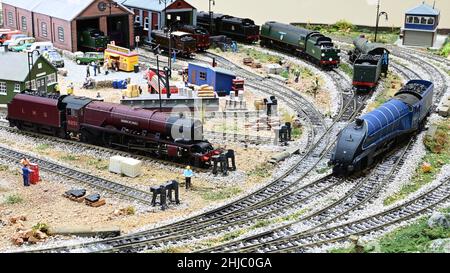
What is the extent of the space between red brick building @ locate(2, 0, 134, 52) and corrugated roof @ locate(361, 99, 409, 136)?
3310 centimetres

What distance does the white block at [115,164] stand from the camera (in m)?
31.1

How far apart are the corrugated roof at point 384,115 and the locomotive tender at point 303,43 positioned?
60.5 ft

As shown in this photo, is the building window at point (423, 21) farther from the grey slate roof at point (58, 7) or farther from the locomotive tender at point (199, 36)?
the grey slate roof at point (58, 7)

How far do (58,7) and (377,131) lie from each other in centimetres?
3832

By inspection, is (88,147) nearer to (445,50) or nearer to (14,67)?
(14,67)

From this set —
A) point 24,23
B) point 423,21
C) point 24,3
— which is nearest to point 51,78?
point 24,23

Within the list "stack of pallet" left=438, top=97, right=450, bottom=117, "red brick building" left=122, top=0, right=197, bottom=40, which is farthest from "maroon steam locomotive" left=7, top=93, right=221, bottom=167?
"red brick building" left=122, top=0, right=197, bottom=40

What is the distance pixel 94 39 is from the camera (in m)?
57.7

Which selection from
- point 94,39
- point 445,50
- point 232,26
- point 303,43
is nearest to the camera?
point 303,43

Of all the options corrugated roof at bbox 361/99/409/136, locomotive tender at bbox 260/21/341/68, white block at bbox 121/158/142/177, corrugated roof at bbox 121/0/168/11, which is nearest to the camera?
white block at bbox 121/158/142/177

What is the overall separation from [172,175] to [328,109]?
1597 cm

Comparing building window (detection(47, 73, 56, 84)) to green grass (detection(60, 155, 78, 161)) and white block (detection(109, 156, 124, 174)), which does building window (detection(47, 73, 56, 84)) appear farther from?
white block (detection(109, 156, 124, 174))

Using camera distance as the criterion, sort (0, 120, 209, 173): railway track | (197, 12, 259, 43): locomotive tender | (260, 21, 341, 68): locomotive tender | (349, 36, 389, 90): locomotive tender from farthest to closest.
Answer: (197, 12, 259, 43): locomotive tender → (260, 21, 341, 68): locomotive tender → (349, 36, 389, 90): locomotive tender → (0, 120, 209, 173): railway track

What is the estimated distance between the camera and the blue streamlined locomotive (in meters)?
30.2
